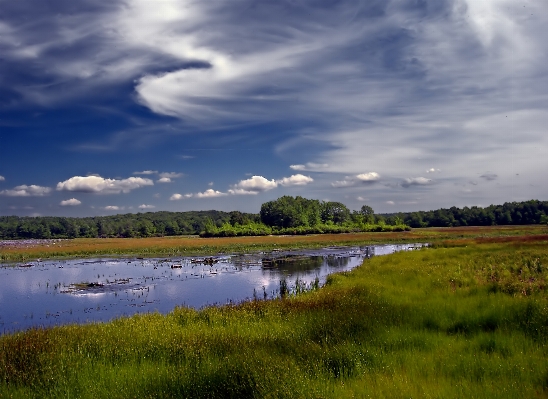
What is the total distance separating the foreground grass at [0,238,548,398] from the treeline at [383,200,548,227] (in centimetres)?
12579

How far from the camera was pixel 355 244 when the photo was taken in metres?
63.8

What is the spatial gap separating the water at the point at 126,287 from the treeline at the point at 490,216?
114 m

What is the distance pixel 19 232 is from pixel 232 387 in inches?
6436

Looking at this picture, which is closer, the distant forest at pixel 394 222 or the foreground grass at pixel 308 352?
the foreground grass at pixel 308 352

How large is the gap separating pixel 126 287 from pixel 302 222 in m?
107

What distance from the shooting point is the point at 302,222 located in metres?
129

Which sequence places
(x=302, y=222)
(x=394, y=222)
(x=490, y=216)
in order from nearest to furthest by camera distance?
(x=302, y=222) → (x=490, y=216) → (x=394, y=222)

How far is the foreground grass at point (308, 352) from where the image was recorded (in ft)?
20.4

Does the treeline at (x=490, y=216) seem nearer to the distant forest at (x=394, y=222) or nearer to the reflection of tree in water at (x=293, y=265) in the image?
the distant forest at (x=394, y=222)

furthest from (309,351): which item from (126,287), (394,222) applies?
(394,222)

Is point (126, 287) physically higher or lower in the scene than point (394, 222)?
lower

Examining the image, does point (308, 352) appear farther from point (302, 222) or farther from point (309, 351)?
point (302, 222)

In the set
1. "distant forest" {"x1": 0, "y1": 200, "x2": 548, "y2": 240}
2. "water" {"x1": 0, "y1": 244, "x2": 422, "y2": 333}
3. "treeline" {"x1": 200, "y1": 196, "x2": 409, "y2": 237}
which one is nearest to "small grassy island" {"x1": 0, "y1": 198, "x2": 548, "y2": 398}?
"water" {"x1": 0, "y1": 244, "x2": 422, "y2": 333}

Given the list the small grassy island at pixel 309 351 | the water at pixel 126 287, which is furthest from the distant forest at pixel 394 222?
the small grassy island at pixel 309 351
